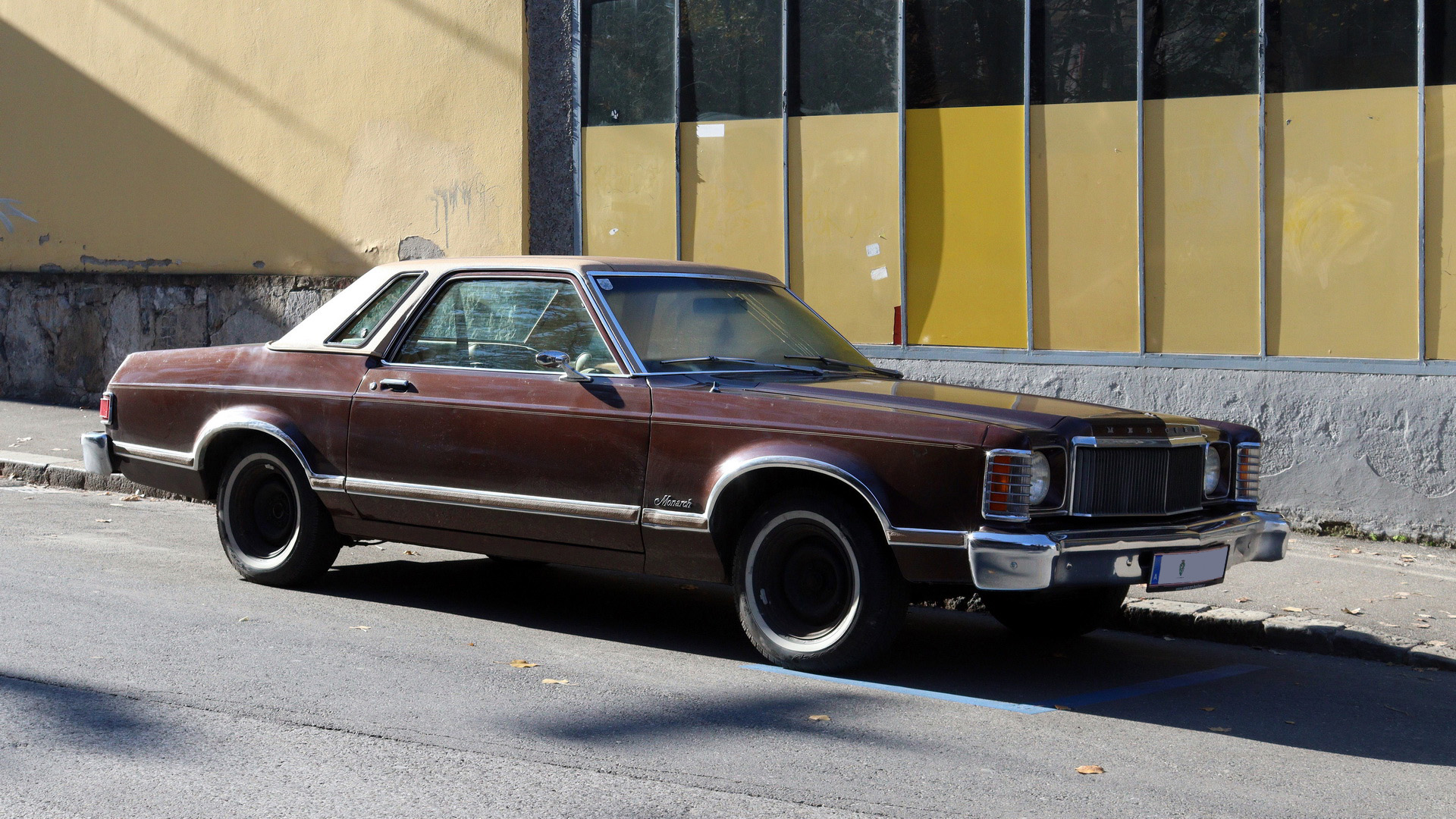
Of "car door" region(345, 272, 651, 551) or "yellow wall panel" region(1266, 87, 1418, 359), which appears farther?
"yellow wall panel" region(1266, 87, 1418, 359)

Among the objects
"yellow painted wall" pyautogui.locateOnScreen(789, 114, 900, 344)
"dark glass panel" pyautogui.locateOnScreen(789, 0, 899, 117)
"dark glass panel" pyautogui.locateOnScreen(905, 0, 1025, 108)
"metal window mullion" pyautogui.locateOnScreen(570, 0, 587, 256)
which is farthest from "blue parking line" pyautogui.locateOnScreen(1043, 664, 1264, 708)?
"metal window mullion" pyautogui.locateOnScreen(570, 0, 587, 256)

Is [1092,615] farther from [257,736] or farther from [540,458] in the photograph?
[257,736]

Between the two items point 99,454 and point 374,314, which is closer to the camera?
point 374,314

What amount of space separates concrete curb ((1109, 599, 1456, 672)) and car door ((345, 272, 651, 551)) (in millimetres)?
2609

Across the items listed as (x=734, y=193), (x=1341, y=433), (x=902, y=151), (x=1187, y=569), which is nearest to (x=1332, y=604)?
(x=1187, y=569)

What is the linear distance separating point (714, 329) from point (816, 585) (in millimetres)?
1304

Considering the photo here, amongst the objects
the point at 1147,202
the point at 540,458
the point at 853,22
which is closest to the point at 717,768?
the point at 540,458

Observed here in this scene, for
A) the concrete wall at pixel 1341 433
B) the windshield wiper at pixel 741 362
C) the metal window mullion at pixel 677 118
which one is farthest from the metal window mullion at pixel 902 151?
the windshield wiper at pixel 741 362

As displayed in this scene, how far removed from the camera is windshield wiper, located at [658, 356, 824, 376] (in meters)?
6.02

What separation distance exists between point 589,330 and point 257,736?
7.61 ft

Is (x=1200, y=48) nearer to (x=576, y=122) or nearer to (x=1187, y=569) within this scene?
(x=576, y=122)

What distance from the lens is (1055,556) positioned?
16.1 feet

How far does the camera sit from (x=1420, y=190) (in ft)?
29.3

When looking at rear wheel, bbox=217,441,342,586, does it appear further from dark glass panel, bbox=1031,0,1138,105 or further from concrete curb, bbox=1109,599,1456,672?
dark glass panel, bbox=1031,0,1138,105
